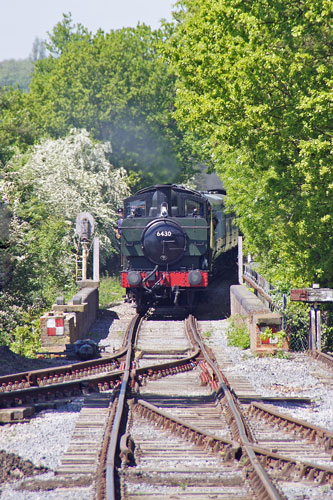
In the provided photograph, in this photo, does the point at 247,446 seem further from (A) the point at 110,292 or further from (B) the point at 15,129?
(B) the point at 15,129

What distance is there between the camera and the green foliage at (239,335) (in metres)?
13.9

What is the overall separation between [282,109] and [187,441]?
946cm

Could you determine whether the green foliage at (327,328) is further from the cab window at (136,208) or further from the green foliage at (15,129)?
the green foliage at (15,129)

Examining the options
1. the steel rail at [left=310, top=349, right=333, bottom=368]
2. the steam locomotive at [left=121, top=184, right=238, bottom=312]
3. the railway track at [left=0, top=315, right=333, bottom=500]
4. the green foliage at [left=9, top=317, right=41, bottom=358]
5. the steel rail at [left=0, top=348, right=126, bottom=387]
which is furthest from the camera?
the steam locomotive at [left=121, top=184, right=238, bottom=312]

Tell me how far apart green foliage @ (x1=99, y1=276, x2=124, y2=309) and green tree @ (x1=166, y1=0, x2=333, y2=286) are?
687 centimetres

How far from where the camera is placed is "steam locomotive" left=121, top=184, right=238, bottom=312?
700 inches

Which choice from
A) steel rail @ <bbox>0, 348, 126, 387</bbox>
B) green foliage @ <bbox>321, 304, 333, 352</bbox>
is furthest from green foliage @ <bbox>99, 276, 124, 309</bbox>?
steel rail @ <bbox>0, 348, 126, 387</bbox>

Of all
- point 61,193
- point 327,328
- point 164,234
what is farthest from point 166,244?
point 61,193

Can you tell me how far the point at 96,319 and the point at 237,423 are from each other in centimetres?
1152

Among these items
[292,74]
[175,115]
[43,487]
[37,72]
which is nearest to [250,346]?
[292,74]

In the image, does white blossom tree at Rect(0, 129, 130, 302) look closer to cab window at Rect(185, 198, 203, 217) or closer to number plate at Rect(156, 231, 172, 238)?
number plate at Rect(156, 231, 172, 238)

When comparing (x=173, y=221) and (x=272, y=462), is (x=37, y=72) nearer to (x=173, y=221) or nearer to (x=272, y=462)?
(x=173, y=221)

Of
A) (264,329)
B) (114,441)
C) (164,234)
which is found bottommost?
(114,441)

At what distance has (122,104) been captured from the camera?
39.2 m
